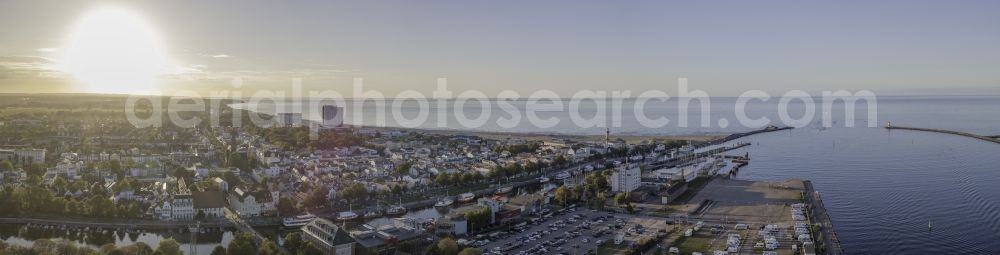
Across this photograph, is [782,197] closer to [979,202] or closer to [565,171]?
[979,202]

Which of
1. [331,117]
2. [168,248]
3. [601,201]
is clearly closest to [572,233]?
[601,201]

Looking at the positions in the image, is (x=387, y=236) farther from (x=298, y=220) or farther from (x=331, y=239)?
(x=298, y=220)

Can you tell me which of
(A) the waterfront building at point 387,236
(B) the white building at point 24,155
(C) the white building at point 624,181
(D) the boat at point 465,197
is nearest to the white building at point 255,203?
(A) the waterfront building at point 387,236

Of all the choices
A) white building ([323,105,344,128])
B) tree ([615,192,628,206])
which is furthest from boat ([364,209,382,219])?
white building ([323,105,344,128])

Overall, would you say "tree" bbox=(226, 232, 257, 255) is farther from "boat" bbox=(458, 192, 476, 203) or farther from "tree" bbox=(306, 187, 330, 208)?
"boat" bbox=(458, 192, 476, 203)

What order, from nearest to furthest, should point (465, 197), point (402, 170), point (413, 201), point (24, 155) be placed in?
1. point (413, 201)
2. point (465, 197)
3. point (402, 170)
4. point (24, 155)

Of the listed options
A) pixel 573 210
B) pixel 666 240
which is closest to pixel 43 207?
pixel 573 210
